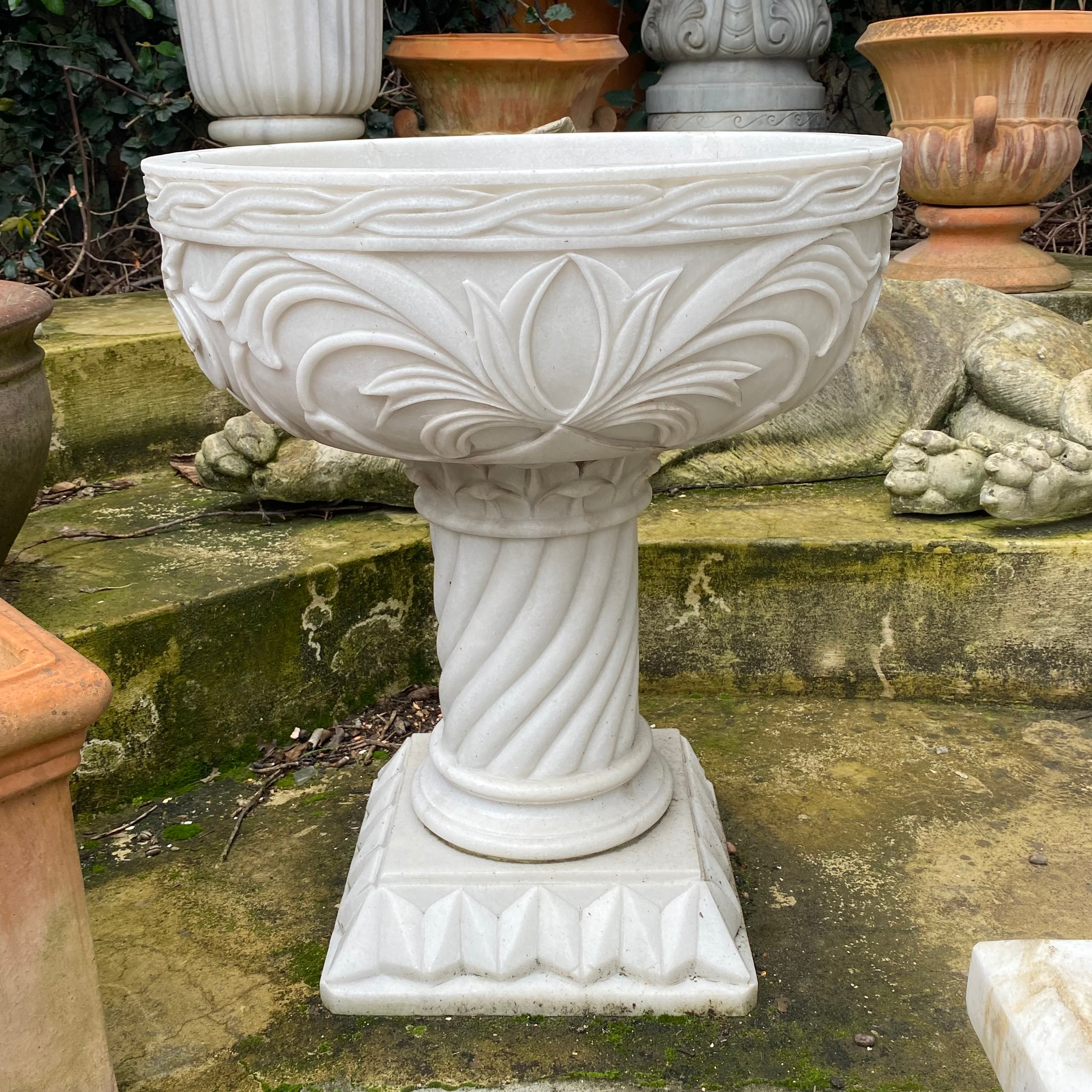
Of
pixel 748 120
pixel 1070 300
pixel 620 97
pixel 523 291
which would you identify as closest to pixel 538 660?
pixel 523 291

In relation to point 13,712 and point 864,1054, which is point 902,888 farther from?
point 13,712

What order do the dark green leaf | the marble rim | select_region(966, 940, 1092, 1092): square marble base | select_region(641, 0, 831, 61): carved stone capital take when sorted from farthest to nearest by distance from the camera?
1. the dark green leaf
2. select_region(641, 0, 831, 61): carved stone capital
3. the marble rim
4. select_region(966, 940, 1092, 1092): square marble base

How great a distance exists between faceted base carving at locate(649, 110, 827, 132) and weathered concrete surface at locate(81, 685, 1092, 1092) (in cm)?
251

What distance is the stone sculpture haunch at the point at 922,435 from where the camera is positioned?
2.28 metres

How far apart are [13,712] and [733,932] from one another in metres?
0.95

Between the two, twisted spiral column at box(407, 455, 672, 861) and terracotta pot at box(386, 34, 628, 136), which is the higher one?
terracotta pot at box(386, 34, 628, 136)

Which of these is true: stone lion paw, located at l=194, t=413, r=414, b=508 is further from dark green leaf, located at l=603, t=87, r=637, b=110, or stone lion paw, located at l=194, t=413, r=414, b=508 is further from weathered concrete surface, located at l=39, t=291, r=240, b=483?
dark green leaf, located at l=603, t=87, r=637, b=110

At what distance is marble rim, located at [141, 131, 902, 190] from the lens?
1118mm

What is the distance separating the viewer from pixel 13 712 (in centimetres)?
115

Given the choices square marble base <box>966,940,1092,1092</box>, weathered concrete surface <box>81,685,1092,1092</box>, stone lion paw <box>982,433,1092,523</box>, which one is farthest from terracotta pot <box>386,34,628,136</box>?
square marble base <box>966,940,1092,1092</box>

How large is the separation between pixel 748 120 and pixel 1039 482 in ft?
7.74

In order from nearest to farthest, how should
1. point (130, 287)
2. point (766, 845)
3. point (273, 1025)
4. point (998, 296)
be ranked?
point (273, 1025) → point (766, 845) → point (998, 296) → point (130, 287)

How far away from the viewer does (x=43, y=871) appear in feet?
4.00

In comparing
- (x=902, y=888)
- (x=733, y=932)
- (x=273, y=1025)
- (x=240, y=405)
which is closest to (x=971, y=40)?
(x=240, y=405)
